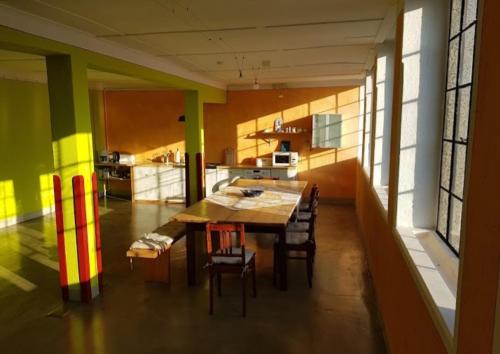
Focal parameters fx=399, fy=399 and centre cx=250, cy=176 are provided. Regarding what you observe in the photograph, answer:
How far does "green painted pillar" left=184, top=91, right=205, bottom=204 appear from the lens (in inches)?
313

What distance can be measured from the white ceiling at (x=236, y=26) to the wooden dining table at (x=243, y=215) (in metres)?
2.04

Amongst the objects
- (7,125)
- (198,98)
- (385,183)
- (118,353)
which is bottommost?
(118,353)

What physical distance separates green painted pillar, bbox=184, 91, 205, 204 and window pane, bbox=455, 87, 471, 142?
19.6 feet

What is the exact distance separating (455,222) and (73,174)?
3660mm

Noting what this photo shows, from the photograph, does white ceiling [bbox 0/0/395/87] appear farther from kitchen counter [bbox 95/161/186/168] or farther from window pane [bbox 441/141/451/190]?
kitchen counter [bbox 95/161/186/168]

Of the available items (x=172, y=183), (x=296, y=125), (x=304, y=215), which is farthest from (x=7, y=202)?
(x=296, y=125)

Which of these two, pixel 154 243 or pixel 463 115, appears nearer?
pixel 463 115

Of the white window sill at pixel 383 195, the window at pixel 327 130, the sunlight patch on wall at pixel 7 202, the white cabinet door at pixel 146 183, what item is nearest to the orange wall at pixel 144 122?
the white cabinet door at pixel 146 183

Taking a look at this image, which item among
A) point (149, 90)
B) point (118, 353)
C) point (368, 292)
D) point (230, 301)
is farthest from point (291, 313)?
point (149, 90)

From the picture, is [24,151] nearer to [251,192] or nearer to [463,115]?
[251,192]

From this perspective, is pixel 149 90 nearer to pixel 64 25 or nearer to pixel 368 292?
pixel 64 25

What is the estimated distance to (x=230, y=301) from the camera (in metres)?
4.39

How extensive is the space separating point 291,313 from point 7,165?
6.33 meters

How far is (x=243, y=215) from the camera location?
4.74 metres
